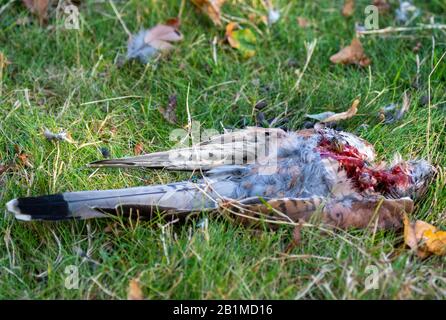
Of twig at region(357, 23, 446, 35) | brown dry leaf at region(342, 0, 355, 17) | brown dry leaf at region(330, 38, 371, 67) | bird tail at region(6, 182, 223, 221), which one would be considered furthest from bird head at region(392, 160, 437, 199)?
brown dry leaf at region(342, 0, 355, 17)

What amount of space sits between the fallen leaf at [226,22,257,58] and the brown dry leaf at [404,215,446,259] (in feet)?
6.20

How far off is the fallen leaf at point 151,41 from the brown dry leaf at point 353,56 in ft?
3.37

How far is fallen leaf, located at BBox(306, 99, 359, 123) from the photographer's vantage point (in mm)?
3976

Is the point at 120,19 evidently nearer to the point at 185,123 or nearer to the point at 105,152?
the point at 185,123

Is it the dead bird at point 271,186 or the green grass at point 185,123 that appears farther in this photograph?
the dead bird at point 271,186

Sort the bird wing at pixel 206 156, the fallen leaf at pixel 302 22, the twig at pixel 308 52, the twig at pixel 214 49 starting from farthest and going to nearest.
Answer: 1. the fallen leaf at pixel 302 22
2. the twig at pixel 214 49
3. the twig at pixel 308 52
4. the bird wing at pixel 206 156

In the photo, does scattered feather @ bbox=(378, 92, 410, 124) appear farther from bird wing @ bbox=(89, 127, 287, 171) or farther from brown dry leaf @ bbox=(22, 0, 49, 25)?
brown dry leaf @ bbox=(22, 0, 49, 25)

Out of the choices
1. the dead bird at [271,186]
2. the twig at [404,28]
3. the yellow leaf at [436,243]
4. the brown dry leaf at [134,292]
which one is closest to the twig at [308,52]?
the twig at [404,28]

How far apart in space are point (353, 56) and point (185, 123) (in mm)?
1213

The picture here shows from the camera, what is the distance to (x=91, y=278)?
115 inches

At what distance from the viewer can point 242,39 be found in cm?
475

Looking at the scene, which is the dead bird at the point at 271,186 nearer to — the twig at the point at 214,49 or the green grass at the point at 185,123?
the green grass at the point at 185,123

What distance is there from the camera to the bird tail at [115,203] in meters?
3.13
